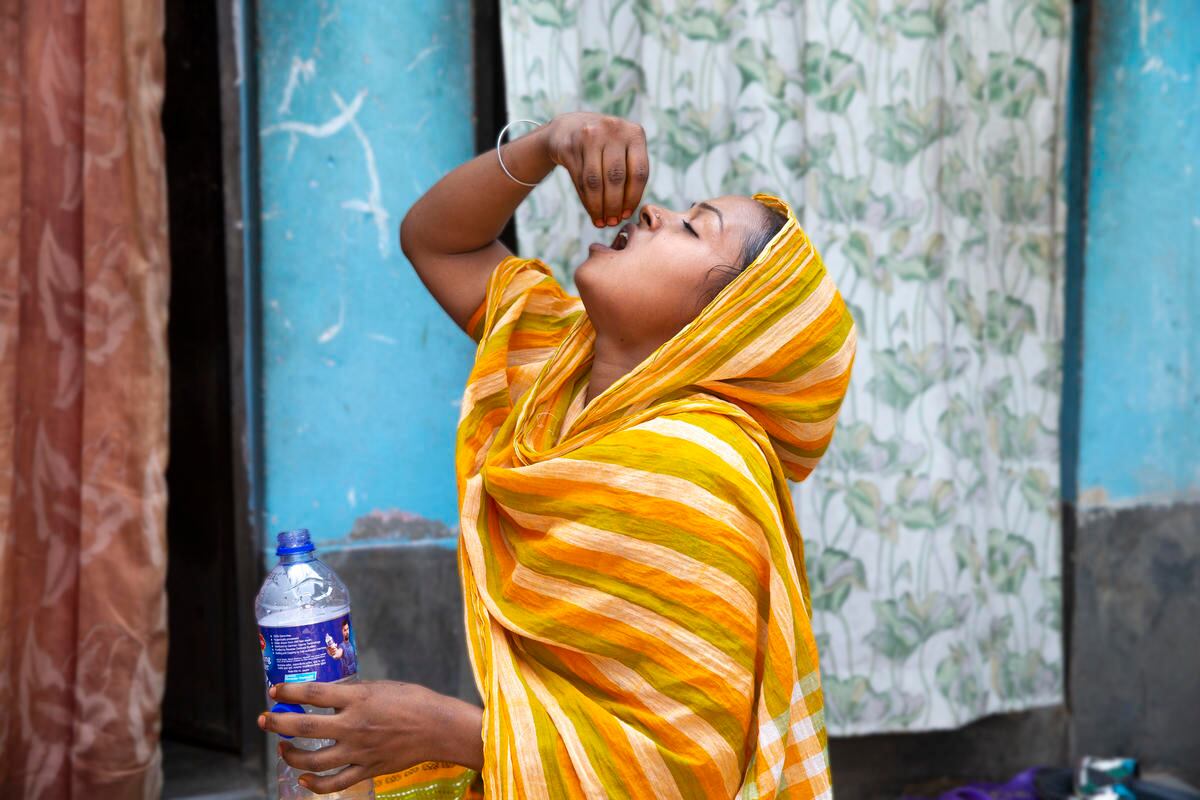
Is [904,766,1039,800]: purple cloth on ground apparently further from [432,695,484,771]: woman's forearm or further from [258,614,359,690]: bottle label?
[258,614,359,690]: bottle label

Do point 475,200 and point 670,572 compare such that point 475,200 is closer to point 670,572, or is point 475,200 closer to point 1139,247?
point 670,572

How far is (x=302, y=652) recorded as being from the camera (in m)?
1.55

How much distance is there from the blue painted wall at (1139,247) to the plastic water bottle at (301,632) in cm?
304

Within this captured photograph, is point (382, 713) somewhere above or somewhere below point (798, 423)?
below

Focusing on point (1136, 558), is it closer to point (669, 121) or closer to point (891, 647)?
point (891, 647)

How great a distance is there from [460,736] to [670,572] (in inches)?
15.4

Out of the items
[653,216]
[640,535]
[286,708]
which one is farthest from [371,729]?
[653,216]

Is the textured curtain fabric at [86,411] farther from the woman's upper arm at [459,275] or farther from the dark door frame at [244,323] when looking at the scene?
the woman's upper arm at [459,275]

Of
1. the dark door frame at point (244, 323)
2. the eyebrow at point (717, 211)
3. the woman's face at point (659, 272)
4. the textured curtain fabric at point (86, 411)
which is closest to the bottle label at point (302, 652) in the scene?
the woman's face at point (659, 272)

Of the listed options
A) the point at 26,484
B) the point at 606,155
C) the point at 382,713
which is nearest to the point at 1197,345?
the point at 606,155

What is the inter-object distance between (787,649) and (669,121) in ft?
6.25

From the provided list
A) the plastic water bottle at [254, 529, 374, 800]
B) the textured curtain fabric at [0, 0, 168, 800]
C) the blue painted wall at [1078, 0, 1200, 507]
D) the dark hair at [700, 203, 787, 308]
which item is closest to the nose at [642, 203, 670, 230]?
the dark hair at [700, 203, 787, 308]

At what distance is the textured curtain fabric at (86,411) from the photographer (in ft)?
8.67

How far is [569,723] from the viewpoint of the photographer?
1.60 m
